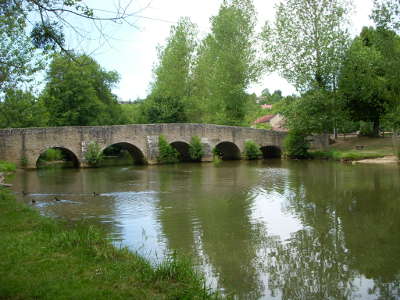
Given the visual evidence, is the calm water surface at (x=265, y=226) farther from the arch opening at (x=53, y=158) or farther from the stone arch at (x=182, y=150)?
the arch opening at (x=53, y=158)

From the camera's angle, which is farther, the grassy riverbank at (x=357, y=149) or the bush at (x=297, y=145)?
the bush at (x=297, y=145)

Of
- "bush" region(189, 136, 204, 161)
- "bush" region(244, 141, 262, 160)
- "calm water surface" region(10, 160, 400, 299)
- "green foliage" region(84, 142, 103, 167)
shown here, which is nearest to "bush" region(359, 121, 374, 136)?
"bush" region(244, 141, 262, 160)

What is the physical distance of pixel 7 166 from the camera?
70.3 feet

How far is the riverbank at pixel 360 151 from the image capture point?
969 inches

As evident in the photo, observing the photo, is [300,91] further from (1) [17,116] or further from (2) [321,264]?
(2) [321,264]

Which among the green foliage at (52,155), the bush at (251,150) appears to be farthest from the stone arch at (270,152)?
the green foliage at (52,155)

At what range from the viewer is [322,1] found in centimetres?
2684

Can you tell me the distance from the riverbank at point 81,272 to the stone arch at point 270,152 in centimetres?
2672

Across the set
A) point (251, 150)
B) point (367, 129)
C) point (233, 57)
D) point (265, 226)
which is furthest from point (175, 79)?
point (265, 226)

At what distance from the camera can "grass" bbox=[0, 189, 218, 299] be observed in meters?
4.34

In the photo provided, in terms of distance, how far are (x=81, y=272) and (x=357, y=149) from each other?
2558 cm

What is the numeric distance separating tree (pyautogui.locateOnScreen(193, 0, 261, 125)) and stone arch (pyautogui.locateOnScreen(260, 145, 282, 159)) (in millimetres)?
2995

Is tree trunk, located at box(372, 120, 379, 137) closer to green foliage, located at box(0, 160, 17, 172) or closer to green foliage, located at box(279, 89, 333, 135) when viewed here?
green foliage, located at box(279, 89, 333, 135)

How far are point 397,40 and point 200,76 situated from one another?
70.2 ft
